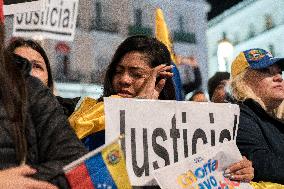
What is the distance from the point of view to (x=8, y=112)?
1.68 m

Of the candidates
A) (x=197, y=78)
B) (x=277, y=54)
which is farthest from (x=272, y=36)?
(x=197, y=78)

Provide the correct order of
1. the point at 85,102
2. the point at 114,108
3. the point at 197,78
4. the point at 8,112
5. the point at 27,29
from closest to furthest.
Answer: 1. the point at 8,112
2. the point at 114,108
3. the point at 85,102
4. the point at 27,29
5. the point at 197,78

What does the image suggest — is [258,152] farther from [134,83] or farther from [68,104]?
[68,104]

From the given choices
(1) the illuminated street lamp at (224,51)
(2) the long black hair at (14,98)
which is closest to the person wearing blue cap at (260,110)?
(2) the long black hair at (14,98)

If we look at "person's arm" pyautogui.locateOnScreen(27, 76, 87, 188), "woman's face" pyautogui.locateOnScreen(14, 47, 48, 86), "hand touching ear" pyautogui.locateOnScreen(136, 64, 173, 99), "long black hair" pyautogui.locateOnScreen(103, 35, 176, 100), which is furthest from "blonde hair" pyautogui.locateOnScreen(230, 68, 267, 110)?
"person's arm" pyautogui.locateOnScreen(27, 76, 87, 188)

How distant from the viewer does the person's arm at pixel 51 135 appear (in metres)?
1.69

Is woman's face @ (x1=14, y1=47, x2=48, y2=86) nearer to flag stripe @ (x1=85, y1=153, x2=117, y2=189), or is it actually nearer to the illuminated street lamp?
flag stripe @ (x1=85, y1=153, x2=117, y2=189)

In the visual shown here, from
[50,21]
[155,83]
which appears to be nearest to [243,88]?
[155,83]

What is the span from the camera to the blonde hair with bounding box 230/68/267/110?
345 cm

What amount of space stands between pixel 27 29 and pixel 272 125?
69.4 inches

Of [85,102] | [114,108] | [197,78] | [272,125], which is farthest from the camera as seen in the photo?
[197,78]

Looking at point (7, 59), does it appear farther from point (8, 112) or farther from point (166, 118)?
point (166, 118)

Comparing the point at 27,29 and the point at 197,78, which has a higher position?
the point at 27,29

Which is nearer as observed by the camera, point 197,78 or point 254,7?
point 197,78
